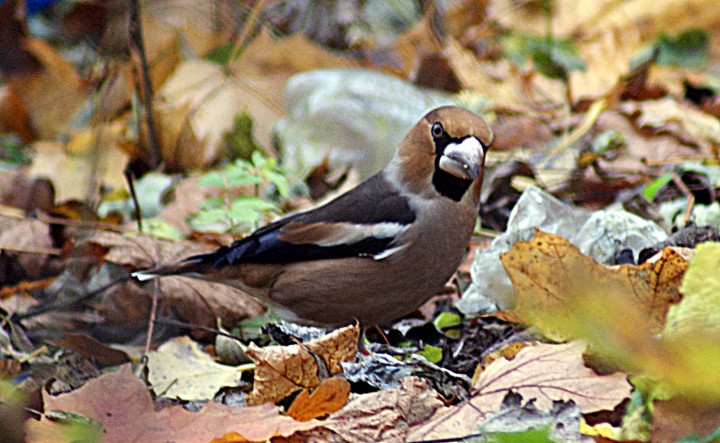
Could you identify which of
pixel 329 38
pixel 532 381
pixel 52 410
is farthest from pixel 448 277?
pixel 329 38

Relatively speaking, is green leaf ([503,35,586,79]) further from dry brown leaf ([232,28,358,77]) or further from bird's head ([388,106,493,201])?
bird's head ([388,106,493,201])

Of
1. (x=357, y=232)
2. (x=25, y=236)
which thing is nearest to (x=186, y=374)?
(x=357, y=232)

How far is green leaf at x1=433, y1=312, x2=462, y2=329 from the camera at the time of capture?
119 inches

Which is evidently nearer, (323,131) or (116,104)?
(323,131)

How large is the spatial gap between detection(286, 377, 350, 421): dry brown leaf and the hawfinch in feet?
2.55

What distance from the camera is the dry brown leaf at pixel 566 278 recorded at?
230 cm

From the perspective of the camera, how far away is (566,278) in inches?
92.6

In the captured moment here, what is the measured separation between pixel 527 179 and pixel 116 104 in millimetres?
2545

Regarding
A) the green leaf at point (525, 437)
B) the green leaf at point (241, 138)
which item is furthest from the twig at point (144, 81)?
the green leaf at point (525, 437)

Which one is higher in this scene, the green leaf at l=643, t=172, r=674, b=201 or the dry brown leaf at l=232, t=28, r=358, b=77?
the green leaf at l=643, t=172, r=674, b=201

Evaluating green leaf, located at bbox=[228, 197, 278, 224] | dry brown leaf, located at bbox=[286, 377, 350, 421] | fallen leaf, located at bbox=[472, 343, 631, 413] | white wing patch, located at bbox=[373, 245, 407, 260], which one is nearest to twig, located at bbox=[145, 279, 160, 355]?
green leaf, located at bbox=[228, 197, 278, 224]

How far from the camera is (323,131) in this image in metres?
4.64

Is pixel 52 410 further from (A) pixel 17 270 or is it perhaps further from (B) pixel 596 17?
(B) pixel 596 17

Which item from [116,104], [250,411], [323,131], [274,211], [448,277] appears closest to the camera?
[250,411]
